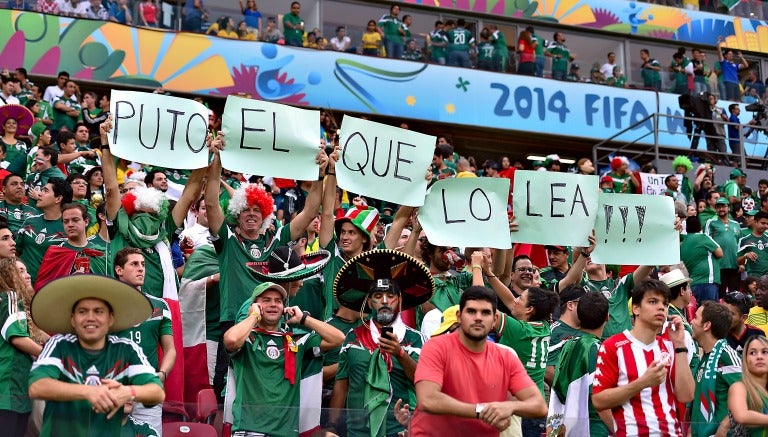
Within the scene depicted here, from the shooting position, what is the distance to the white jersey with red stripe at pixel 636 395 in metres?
7.04

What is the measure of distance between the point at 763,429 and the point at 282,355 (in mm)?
2993

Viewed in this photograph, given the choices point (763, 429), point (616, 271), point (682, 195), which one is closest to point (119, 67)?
point (682, 195)

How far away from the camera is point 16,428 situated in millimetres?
6676

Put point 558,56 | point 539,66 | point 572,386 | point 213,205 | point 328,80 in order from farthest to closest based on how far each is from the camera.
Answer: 1. point 558,56
2. point 539,66
3. point 328,80
4. point 213,205
5. point 572,386

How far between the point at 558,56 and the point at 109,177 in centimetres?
1832

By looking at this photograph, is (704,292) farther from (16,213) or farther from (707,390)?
(16,213)

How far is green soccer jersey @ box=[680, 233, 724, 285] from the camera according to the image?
46.6ft

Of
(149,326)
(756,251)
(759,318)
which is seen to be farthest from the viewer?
(756,251)

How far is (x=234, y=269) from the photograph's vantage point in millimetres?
8828

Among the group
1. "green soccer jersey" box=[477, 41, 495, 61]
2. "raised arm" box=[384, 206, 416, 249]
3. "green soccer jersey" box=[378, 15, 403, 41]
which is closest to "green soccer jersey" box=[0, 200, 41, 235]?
"raised arm" box=[384, 206, 416, 249]

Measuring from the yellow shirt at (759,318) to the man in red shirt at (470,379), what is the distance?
14.7ft

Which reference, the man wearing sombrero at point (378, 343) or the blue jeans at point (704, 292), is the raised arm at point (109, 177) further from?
the blue jeans at point (704, 292)

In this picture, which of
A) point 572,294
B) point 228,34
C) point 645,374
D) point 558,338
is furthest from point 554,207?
point 228,34

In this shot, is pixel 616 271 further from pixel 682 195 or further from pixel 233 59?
pixel 233 59
